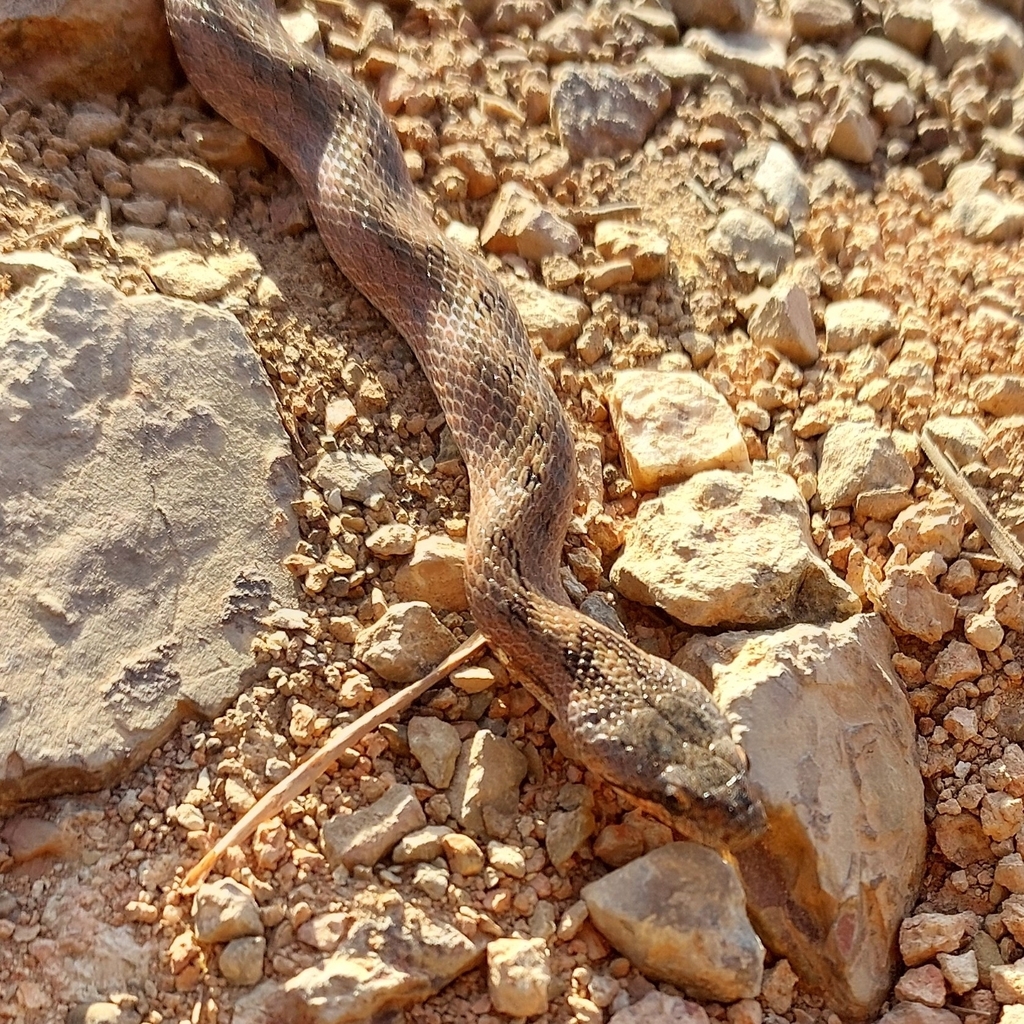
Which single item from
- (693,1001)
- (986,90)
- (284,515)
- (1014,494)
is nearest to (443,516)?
(284,515)

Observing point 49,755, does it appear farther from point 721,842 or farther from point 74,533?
point 721,842

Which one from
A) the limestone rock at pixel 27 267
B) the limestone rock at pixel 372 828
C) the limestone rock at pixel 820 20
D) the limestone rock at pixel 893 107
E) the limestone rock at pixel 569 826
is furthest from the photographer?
the limestone rock at pixel 820 20

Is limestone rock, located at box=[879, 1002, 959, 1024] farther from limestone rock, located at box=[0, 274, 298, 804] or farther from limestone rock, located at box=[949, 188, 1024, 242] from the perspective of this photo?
limestone rock, located at box=[949, 188, 1024, 242]

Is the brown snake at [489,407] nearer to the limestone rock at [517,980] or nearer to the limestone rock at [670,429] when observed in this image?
the limestone rock at [670,429]

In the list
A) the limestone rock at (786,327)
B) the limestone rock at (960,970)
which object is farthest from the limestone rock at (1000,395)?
the limestone rock at (960,970)

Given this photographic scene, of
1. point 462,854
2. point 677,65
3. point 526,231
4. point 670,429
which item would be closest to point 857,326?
point 670,429

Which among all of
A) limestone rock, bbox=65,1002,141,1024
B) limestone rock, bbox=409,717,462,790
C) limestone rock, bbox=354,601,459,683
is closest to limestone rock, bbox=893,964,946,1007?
limestone rock, bbox=409,717,462,790

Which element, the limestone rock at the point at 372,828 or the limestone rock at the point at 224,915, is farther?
the limestone rock at the point at 372,828
